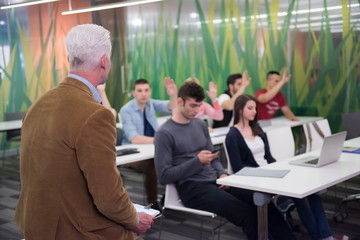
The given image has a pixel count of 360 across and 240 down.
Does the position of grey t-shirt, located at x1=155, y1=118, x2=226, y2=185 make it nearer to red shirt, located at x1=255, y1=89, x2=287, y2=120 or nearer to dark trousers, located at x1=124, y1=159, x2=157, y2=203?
dark trousers, located at x1=124, y1=159, x2=157, y2=203

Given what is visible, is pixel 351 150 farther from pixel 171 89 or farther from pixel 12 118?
pixel 12 118

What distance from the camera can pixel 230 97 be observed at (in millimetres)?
6652

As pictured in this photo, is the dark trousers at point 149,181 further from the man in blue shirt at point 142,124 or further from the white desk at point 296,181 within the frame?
the white desk at point 296,181

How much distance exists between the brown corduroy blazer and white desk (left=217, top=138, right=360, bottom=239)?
1355mm

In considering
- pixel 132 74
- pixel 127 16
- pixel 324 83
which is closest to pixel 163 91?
pixel 132 74

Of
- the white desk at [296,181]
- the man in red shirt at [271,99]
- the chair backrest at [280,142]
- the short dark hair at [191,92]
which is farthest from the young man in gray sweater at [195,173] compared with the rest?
the man in red shirt at [271,99]

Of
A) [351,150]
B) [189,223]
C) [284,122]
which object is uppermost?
[351,150]

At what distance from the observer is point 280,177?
10.4ft

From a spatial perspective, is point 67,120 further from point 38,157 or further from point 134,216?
point 134,216

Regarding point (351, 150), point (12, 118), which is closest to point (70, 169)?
point (351, 150)

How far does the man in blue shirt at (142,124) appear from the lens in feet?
15.8

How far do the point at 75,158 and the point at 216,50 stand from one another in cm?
666

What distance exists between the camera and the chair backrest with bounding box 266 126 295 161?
4230 mm

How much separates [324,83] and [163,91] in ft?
9.46
